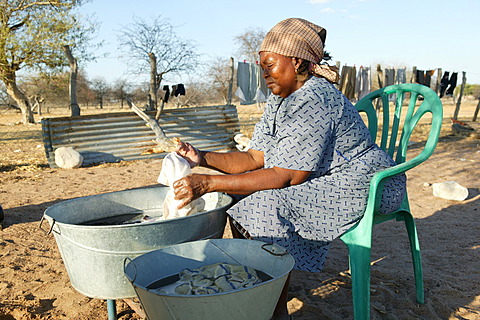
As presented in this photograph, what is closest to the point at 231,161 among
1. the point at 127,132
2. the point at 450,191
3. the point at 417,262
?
the point at 417,262

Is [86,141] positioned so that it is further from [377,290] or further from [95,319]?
[377,290]

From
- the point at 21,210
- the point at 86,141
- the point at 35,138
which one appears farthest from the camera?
the point at 35,138

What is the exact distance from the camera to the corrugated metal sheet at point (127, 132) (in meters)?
8.38

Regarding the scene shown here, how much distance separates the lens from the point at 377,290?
8.74 ft

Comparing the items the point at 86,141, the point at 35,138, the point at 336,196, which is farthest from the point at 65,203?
the point at 35,138

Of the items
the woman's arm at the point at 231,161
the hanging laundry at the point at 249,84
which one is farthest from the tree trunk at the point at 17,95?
the woman's arm at the point at 231,161

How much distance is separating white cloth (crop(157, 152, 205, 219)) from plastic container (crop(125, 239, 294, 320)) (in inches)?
13.4

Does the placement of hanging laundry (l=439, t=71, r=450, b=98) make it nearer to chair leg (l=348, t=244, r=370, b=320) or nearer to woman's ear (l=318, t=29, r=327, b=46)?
woman's ear (l=318, t=29, r=327, b=46)

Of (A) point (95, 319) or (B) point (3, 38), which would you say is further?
(B) point (3, 38)

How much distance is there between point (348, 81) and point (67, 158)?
359 inches

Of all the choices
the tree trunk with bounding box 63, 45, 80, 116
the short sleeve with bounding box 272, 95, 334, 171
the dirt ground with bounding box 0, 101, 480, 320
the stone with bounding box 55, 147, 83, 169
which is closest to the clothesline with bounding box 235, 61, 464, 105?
the tree trunk with bounding box 63, 45, 80, 116

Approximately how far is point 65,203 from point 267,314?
123cm

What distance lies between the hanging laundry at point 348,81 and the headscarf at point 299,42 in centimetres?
1123

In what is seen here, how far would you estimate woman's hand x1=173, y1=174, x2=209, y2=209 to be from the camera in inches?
69.1
